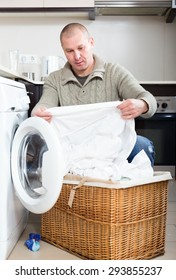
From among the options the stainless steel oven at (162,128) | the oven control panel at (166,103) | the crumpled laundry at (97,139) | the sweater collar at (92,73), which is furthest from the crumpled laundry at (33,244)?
the oven control panel at (166,103)

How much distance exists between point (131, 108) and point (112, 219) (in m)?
0.44

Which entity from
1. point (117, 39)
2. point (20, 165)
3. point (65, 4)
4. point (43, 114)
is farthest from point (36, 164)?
point (117, 39)

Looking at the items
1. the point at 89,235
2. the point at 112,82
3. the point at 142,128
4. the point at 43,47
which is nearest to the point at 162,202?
the point at 89,235

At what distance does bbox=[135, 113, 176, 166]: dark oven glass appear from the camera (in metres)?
2.90

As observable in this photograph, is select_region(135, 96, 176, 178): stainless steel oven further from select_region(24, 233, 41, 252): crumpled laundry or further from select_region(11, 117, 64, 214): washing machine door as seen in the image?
select_region(24, 233, 41, 252): crumpled laundry

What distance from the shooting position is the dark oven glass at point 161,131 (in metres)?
2.90

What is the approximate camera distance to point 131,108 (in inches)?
54.2

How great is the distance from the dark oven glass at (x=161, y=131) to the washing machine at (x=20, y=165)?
1.50 meters

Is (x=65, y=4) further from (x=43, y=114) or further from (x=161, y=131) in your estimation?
(x=43, y=114)

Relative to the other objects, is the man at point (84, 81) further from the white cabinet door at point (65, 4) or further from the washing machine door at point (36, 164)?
the white cabinet door at point (65, 4)

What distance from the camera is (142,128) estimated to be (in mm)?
2904

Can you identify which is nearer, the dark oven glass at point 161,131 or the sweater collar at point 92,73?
the sweater collar at point 92,73
